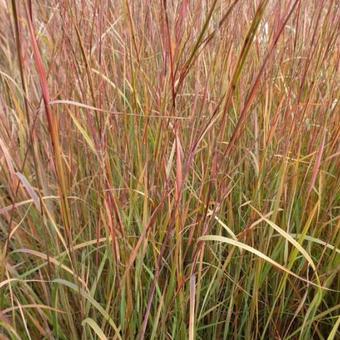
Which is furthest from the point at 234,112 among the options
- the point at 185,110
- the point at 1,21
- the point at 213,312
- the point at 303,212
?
the point at 1,21

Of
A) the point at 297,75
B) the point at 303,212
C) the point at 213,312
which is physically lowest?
the point at 213,312

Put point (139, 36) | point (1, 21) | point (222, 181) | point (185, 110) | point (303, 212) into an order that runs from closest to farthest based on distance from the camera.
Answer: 1. point (222, 181)
2. point (303, 212)
3. point (185, 110)
4. point (139, 36)
5. point (1, 21)

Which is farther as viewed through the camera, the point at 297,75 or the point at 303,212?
the point at 297,75

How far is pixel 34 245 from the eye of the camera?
0.81 metres

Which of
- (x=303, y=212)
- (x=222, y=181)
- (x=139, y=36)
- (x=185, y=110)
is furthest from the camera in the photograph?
(x=139, y=36)

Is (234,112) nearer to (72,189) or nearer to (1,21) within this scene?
(72,189)

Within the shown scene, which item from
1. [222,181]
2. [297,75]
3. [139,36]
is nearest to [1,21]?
[139,36]

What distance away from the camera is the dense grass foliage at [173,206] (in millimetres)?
689

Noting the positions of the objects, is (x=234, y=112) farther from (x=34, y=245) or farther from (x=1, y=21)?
(x=1, y=21)

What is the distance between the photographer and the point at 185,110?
2.97 feet

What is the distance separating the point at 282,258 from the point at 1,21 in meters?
0.87

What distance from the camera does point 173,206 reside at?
722 mm

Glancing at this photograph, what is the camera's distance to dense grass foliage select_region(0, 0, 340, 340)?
0.69m

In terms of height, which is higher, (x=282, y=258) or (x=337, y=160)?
(x=337, y=160)
